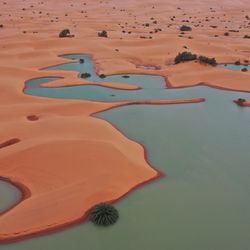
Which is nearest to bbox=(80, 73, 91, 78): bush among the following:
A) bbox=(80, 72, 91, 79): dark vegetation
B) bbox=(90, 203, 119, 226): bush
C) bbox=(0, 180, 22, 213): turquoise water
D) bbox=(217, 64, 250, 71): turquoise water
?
bbox=(80, 72, 91, 79): dark vegetation

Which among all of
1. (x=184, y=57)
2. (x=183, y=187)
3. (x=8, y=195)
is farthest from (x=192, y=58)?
(x=8, y=195)

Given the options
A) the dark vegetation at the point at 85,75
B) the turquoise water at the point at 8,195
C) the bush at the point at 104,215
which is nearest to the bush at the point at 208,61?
the dark vegetation at the point at 85,75

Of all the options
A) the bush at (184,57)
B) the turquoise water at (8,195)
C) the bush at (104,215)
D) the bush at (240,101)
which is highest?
the bush at (104,215)

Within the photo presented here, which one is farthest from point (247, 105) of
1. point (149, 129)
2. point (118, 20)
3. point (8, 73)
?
point (118, 20)

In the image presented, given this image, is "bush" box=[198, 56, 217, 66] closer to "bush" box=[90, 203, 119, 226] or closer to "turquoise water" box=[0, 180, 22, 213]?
"turquoise water" box=[0, 180, 22, 213]

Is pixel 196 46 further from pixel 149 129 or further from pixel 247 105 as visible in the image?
pixel 149 129

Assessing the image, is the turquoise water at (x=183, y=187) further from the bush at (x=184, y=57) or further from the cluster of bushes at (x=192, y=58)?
the bush at (x=184, y=57)
